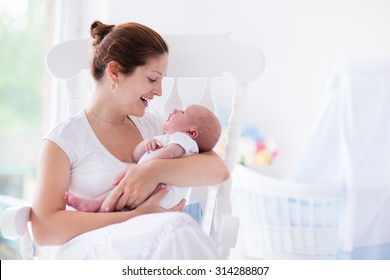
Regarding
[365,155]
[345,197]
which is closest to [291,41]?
[365,155]

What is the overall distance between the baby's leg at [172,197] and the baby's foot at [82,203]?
0.12 metres

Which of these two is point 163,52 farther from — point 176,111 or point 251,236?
point 251,236

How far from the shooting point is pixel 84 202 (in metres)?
1.14

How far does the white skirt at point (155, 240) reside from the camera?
1009 millimetres

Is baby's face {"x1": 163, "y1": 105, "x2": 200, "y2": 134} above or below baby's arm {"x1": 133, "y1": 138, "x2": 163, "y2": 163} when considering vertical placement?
above

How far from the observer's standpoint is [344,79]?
85.4 inches

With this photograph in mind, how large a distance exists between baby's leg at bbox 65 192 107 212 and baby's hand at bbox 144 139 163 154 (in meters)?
0.13

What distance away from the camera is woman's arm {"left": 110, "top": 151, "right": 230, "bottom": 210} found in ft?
3.71

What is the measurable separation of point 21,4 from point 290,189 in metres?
1.07

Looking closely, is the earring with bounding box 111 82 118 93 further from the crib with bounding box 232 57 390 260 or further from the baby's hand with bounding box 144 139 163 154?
the crib with bounding box 232 57 390 260

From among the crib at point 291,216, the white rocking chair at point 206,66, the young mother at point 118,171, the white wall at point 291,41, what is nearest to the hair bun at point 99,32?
the young mother at point 118,171

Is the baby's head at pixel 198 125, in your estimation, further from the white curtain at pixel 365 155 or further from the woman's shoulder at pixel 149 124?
the white curtain at pixel 365 155

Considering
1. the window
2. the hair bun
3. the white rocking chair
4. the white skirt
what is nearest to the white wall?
the window
